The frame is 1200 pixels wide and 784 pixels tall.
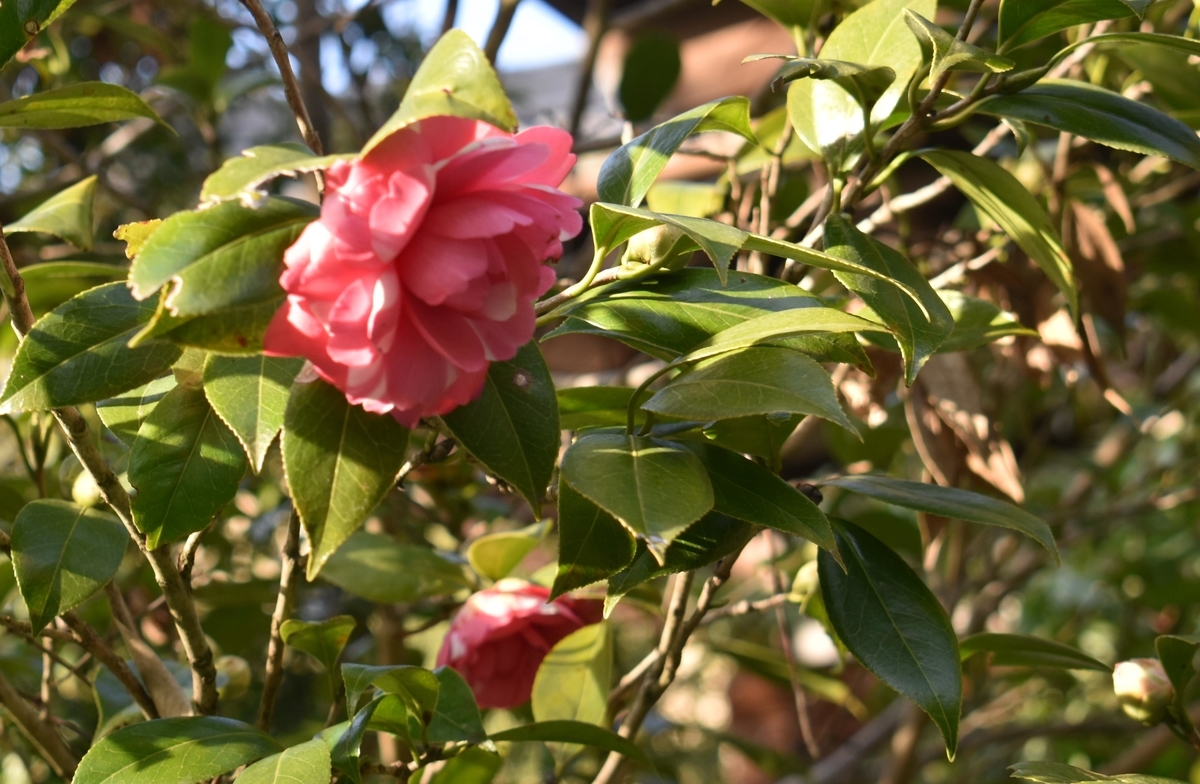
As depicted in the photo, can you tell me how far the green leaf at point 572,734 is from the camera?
1.95 ft

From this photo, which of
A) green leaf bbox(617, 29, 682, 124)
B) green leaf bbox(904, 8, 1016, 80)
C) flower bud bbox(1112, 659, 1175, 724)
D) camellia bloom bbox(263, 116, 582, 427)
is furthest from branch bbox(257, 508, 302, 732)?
green leaf bbox(617, 29, 682, 124)

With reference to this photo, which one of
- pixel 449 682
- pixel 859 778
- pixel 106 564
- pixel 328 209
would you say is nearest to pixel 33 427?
pixel 106 564

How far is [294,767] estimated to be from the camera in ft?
1.49

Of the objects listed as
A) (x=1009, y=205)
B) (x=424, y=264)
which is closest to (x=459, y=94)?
(x=424, y=264)

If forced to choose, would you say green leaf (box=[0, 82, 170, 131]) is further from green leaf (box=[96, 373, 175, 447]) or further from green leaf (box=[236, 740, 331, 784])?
green leaf (box=[236, 740, 331, 784])

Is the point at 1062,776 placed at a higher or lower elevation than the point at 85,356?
lower

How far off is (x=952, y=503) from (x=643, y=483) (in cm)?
20

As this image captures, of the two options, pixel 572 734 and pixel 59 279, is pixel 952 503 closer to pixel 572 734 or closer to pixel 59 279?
pixel 572 734

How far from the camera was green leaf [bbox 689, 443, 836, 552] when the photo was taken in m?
0.44

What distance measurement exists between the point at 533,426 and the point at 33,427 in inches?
16.8

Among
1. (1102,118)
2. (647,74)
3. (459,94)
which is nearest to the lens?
(459,94)

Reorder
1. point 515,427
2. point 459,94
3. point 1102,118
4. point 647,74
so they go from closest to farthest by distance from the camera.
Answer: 1. point 459,94
2. point 515,427
3. point 1102,118
4. point 647,74

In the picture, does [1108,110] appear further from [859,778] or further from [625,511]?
[859,778]

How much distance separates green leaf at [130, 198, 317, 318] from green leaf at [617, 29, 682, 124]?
981 millimetres
